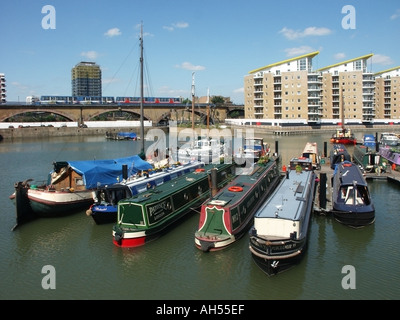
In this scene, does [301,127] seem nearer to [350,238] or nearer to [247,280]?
[350,238]

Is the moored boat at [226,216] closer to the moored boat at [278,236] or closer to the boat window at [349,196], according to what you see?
the moored boat at [278,236]

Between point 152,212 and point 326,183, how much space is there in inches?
570

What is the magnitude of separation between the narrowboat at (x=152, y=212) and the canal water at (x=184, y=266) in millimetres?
537

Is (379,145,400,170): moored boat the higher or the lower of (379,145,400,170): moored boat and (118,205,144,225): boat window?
the higher

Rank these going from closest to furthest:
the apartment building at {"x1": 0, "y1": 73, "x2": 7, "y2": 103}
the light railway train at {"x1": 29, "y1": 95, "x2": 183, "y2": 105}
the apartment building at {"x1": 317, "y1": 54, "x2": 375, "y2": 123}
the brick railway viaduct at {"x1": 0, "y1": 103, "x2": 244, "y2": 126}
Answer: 1. the brick railway viaduct at {"x1": 0, "y1": 103, "x2": 244, "y2": 126}
2. the apartment building at {"x1": 317, "y1": 54, "x2": 375, "y2": 123}
3. the light railway train at {"x1": 29, "y1": 95, "x2": 183, "y2": 105}
4. the apartment building at {"x1": 0, "y1": 73, "x2": 7, "y2": 103}

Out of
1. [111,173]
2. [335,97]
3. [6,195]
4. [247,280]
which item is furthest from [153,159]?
[335,97]

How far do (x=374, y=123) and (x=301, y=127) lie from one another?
27479mm

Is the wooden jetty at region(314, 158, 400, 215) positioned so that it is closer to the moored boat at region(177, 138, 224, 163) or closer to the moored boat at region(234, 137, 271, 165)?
the moored boat at region(234, 137, 271, 165)

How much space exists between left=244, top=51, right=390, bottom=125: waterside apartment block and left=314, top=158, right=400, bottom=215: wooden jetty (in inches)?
2231

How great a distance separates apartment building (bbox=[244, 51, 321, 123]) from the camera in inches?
3748

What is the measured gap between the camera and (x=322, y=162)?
40.3 m

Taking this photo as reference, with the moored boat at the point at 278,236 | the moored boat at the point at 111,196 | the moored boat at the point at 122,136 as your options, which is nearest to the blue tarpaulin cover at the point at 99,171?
the moored boat at the point at 111,196

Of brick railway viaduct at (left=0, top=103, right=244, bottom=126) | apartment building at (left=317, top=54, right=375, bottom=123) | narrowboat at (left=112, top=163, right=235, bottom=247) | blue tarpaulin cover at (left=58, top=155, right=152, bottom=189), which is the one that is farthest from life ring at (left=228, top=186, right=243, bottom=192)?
brick railway viaduct at (left=0, top=103, right=244, bottom=126)

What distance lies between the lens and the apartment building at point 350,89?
338 ft
